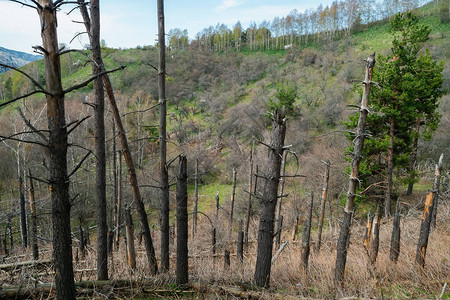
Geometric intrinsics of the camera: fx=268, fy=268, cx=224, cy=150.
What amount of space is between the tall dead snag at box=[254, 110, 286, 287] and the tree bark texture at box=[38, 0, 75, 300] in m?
2.84

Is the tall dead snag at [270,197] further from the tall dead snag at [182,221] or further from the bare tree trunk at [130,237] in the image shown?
the bare tree trunk at [130,237]

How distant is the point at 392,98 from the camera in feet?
37.9

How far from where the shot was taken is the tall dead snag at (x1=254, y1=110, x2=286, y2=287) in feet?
13.9

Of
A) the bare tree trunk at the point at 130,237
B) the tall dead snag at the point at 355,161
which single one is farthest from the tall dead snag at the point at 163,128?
the tall dead snag at the point at 355,161

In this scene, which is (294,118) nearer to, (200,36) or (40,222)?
(40,222)

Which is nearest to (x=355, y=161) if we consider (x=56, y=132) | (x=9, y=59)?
(x=56, y=132)

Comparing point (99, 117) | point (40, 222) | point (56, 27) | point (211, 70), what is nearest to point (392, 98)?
point (99, 117)

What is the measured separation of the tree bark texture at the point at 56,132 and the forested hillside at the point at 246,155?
14 centimetres

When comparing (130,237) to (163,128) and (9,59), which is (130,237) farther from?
(9,59)

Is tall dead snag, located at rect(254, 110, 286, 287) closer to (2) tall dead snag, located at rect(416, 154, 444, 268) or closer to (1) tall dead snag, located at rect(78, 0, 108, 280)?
(1) tall dead snag, located at rect(78, 0, 108, 280)

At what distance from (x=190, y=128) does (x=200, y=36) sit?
164 ft

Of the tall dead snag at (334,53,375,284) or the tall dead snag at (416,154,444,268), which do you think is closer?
the tall dead snag at (334,53,375,284)

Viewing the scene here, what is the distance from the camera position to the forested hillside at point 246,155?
5.91 metres

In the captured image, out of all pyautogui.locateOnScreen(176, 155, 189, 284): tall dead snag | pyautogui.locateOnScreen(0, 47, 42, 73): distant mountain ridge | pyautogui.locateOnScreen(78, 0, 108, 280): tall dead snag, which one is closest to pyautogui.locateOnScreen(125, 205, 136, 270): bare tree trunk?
pyautogui.locateOnScreen(78, 0, 108, 280): tall dead snag
